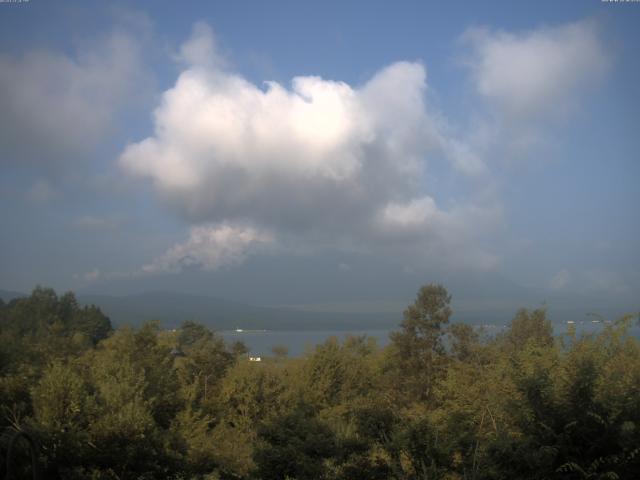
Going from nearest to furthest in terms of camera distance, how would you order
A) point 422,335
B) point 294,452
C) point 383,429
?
point 294,452 → point 383,429 → point 422,335

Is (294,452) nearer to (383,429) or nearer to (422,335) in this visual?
(383,429)

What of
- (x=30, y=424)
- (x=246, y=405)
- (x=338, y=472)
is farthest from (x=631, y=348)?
(x=246, y=405)

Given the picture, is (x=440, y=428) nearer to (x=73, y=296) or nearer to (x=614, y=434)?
(x=614, y=434)

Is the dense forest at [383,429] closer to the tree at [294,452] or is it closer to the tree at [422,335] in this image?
the tree at [294,452]

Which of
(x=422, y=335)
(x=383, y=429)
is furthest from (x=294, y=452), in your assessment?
(x=422, y=335)

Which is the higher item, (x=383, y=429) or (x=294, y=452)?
(x=383, y=429)

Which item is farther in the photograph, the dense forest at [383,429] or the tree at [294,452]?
the tree at [294,452]

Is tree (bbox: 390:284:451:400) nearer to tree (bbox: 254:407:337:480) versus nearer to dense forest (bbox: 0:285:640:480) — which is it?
dense forest (bbox: 0:285:640:480)

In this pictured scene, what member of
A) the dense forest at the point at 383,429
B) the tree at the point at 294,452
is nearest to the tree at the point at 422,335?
the dense forest at the point at 383,429

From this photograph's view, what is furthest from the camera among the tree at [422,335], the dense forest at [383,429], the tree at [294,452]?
the tree at [422,335]

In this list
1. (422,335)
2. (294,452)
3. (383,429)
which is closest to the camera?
(294,452)

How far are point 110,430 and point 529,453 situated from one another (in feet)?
23.2

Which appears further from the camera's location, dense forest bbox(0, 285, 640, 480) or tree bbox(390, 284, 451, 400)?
tree bbox(390, 284, 451, 400)

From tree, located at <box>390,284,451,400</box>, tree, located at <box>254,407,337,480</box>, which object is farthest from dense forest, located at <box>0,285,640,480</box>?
tree, located at <box>390,284,451,400</box>
